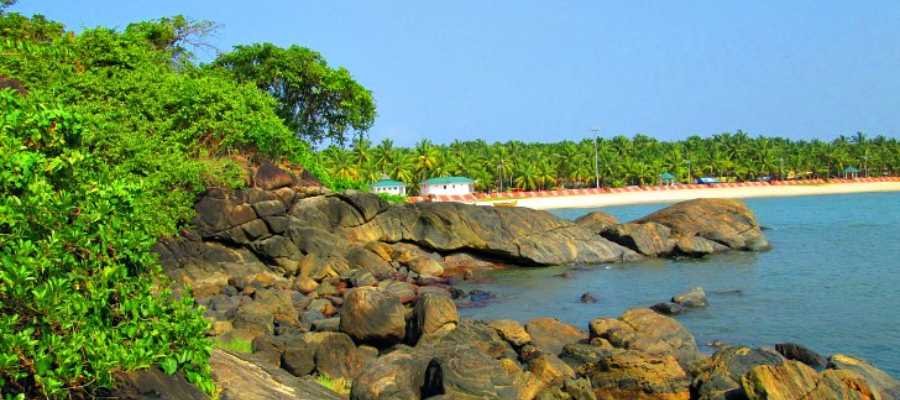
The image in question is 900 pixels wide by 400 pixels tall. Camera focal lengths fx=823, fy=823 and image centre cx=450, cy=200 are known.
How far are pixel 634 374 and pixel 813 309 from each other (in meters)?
12.9

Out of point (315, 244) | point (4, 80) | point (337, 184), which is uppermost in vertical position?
point (4, 80)

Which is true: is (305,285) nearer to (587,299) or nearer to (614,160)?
(587,299)

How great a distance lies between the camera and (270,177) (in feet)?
104

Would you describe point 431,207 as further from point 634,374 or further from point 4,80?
point 634,374

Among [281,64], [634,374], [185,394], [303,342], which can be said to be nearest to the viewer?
[185,394]

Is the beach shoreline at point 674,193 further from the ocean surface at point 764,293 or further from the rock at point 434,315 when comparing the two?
the rock at point 434,315

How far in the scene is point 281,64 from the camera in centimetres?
3941

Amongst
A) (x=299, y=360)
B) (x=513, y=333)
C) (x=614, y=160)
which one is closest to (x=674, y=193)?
(x=614, y=160)

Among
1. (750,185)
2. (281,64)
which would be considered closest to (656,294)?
(281,64)

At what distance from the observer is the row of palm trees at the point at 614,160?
3688 inches

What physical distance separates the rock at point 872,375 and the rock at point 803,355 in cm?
96

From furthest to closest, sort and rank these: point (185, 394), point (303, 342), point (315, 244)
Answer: point (315, 244)
point (303, 342)
point (185, 394)

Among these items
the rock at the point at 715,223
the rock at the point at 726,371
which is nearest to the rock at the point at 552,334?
the rock at the point at 726,371

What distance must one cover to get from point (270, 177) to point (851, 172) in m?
119
